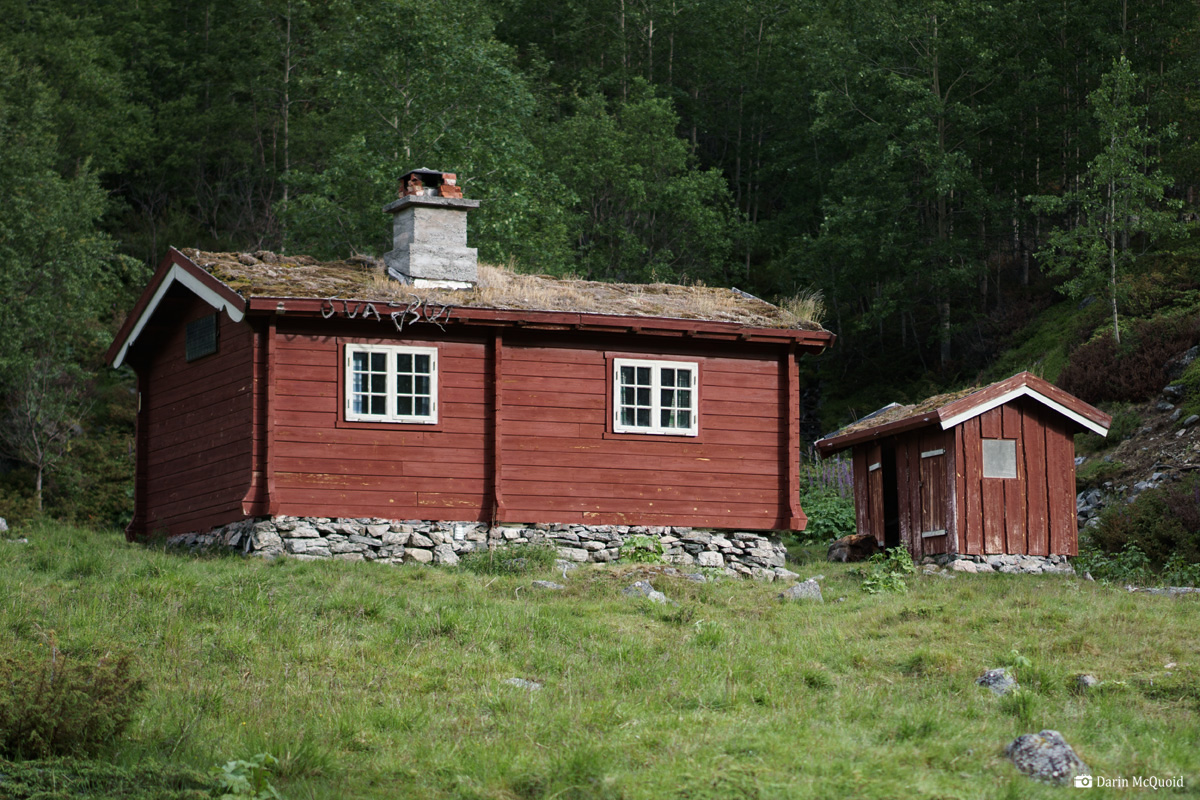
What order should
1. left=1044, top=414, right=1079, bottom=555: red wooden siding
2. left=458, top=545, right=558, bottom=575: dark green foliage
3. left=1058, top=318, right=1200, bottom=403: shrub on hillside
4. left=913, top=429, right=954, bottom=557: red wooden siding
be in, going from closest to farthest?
left=458, top=545, right=558, bottom=575: dark green foliage → left=913, top=429, right=954, bottom=557: red wooden siding → left=1044, top=414, right=1079, bottom=555: red wooden siding → left=1058, top=318, right=1200, bottom=403: shrub on hillside

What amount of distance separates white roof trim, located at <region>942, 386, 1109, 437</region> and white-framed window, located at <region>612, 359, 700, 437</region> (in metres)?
4.05

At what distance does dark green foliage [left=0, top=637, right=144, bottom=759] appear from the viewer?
861cm

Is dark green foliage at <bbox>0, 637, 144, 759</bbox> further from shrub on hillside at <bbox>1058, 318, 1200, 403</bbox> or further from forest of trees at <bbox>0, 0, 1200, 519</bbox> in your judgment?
shrub on hillside at <bbox>1058, 318, 1200, 403</bbox>

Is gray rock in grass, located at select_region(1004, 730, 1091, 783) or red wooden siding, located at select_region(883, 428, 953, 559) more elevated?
red wooden siding, located at select_region(883, 428, 953, 559)

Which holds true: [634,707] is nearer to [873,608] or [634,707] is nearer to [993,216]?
[873,608]

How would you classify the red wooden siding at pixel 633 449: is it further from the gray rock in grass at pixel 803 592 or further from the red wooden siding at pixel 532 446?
the gray rock in grass at pixel 803 592

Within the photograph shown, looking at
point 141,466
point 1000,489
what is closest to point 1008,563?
point 1000,489

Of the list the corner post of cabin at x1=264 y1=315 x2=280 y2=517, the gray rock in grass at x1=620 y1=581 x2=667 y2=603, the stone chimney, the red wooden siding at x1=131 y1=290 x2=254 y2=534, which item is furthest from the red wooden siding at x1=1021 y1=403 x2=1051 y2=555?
the red wooden siding at x1=131 y1=290 x2=254 y2=534

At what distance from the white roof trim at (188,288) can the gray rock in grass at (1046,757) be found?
42.1ft

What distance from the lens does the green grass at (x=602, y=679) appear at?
27.9 ft

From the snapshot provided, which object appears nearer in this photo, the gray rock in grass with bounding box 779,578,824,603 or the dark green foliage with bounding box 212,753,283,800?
the dark green foliage with bounding box 212,753,283,800

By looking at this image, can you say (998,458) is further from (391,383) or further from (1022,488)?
(391,383)

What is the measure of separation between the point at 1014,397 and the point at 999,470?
120 centimetres

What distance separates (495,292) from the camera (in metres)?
20.3
